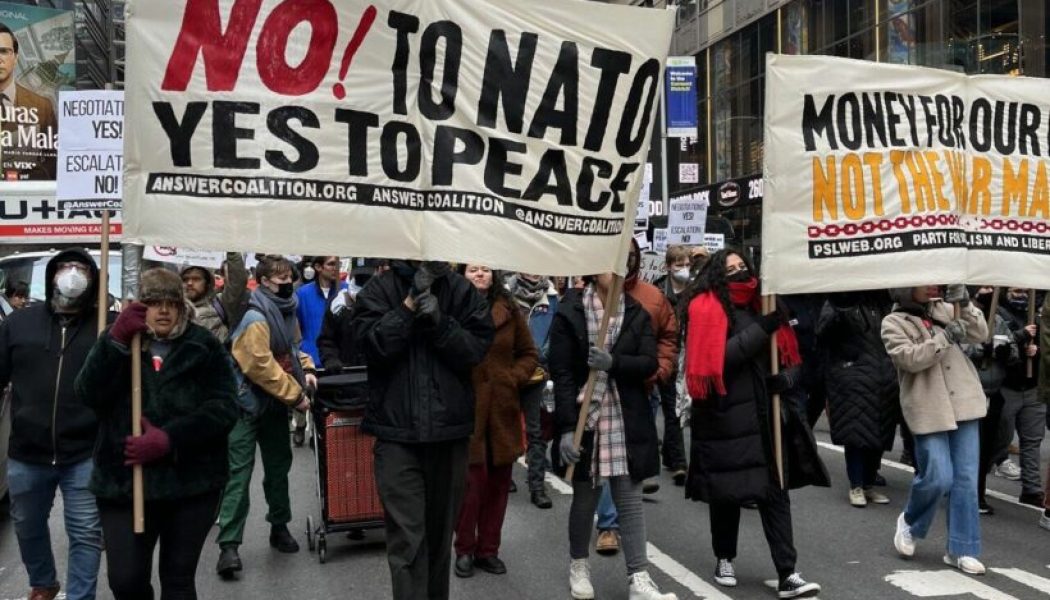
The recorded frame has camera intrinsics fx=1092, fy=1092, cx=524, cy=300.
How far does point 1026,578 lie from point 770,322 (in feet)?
7.43

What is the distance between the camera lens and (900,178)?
6.28m

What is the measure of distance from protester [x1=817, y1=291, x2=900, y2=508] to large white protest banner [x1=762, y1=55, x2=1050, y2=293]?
187cm

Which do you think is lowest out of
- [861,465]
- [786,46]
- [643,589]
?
[643,589]

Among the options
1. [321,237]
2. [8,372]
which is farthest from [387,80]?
[8,372]

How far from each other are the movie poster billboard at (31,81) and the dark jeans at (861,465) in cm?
3489

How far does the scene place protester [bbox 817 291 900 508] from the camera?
8.22 m

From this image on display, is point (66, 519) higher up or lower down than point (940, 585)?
higher up

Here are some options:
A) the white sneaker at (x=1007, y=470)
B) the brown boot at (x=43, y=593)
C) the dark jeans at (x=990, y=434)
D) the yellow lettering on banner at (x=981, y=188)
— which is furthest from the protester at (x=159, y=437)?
the white sneaker at (x=1007, y=470)

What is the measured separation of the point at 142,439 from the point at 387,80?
1801mm

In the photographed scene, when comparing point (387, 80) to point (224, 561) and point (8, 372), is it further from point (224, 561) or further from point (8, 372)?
point (224, 561)

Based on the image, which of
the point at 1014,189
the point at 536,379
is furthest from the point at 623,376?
the point at 1014,189

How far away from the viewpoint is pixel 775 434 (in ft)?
19.7

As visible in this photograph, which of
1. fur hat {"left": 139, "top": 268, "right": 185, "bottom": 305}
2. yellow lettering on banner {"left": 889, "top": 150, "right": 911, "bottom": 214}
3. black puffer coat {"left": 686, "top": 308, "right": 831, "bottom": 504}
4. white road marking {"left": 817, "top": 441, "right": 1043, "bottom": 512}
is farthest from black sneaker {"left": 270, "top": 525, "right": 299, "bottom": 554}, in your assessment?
white road marking {"left": 817, "top": 441, "right": 1043, "bottom": 512}

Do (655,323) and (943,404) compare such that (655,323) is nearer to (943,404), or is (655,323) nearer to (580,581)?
(580,581)
